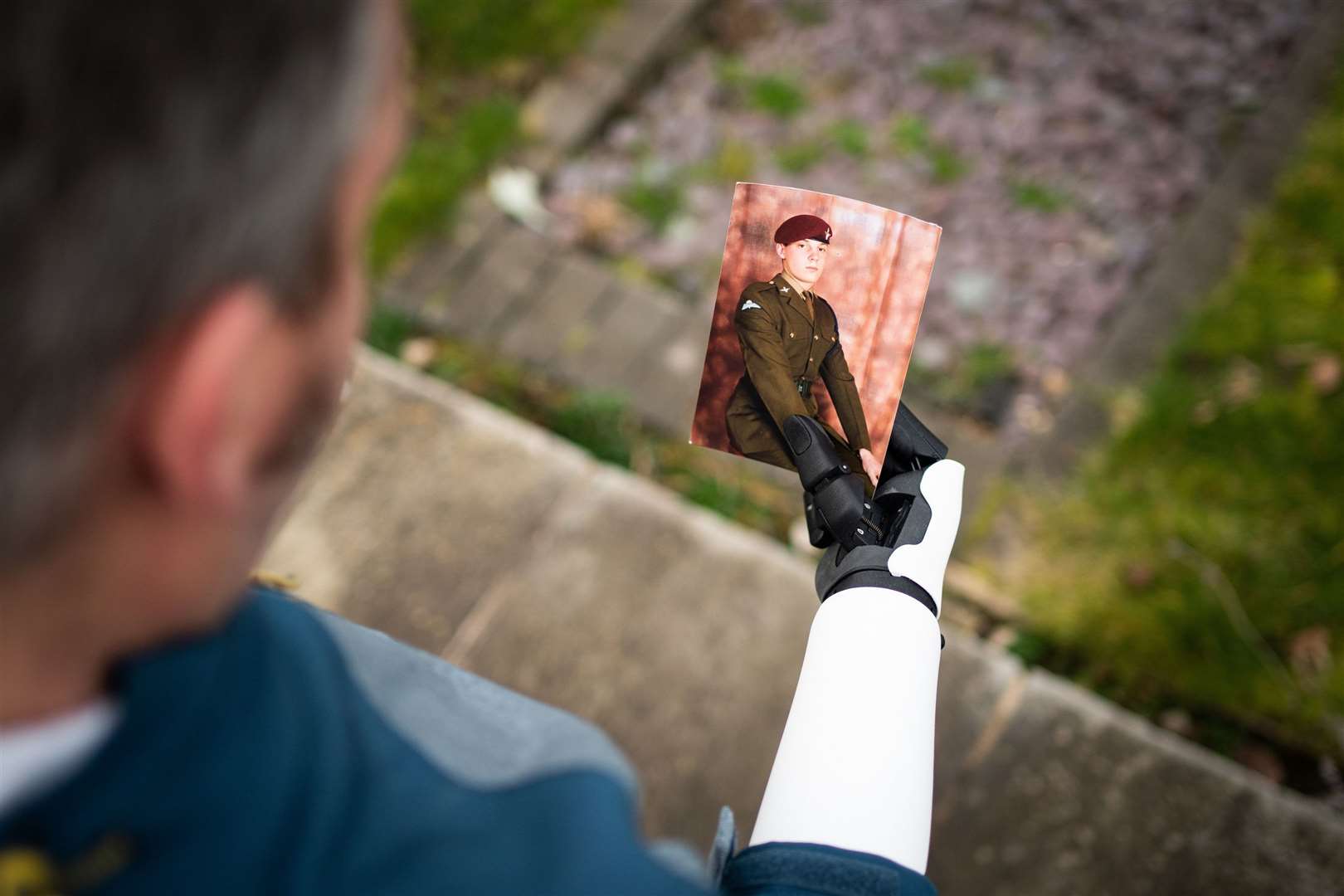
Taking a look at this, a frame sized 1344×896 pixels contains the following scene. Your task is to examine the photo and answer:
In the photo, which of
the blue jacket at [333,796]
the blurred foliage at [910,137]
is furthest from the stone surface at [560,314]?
the blue jacket at [333,796]

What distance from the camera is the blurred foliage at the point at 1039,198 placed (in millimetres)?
2490

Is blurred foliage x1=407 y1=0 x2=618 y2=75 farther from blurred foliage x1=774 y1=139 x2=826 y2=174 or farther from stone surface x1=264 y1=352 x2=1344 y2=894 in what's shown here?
stone surface x1=264 y1=352 x2=1344 y2=894

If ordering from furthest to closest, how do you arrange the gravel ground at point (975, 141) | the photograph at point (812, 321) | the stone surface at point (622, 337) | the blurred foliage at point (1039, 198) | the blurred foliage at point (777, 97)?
1. the blurred foliage at point (777, 97)
2. the blurred foliage at point (1039, 198)
3. the gravel ground at point (975, 141)
4. the stone surface at point (622, 337)
5. the photograph at point (812, 321)

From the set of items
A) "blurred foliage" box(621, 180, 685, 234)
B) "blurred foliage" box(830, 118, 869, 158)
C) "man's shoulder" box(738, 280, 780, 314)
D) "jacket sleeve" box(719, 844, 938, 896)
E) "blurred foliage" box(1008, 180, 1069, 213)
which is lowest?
"jacket sleeve" box(719, 844, 938, 896)

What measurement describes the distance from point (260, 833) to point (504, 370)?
66.7 inches

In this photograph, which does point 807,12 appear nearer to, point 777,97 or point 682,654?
point 777,97

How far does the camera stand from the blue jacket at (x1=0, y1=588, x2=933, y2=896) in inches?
20.5

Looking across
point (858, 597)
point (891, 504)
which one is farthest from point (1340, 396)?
point (858, 597)

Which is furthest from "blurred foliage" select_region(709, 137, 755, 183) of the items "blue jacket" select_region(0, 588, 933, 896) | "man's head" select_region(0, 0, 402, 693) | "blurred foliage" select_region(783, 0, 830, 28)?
"man's head" select_region(0, 0, 402, 693)

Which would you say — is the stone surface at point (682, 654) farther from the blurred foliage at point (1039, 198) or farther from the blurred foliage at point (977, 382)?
the blurred foliage at point (1039, 198)

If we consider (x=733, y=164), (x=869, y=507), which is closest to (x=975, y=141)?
(x=733, y=164)

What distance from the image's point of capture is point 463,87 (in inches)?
108

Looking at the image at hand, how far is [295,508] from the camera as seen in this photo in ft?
6.21

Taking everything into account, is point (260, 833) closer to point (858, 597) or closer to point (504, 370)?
point (858, 597)
